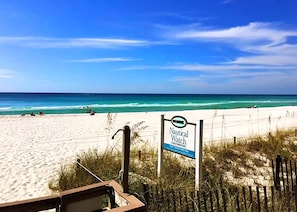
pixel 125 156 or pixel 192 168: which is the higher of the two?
pixel 125 156

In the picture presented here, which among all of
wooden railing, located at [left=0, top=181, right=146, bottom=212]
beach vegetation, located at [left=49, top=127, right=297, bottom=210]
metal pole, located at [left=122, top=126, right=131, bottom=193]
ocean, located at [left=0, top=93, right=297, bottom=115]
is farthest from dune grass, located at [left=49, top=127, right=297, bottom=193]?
ocean, located at [left=0, top=93, right=297, bottom=115]

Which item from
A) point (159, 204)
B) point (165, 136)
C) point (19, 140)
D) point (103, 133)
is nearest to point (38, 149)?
point (19, 140)

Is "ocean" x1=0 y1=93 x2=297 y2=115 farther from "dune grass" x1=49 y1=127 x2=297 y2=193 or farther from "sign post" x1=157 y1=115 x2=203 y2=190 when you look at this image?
"sign post" x1=157 y1=115 x2=203 y2=190

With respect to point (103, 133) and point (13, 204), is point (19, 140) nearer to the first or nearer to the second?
point (103, 133)

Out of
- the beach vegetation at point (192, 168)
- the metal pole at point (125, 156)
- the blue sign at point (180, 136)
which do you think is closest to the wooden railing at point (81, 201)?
the metal pole at point (125, 156)

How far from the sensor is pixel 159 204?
147 inches

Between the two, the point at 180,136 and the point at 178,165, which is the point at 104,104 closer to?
the point at 178,165

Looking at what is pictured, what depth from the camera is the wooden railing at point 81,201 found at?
2.49 m

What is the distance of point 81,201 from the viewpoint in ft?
9.61

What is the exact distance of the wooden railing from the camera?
2.49m

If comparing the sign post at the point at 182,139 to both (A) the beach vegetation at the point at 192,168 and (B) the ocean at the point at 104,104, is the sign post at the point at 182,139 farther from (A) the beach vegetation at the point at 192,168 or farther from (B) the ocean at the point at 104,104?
(B) the ocean at the point at 104,104

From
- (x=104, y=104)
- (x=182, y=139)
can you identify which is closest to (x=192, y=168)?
(x=182, y=139)

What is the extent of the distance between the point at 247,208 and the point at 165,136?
2428mm

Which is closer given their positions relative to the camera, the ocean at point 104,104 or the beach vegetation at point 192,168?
the beach vegetation at point 192,168
